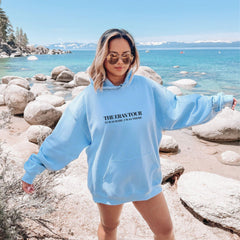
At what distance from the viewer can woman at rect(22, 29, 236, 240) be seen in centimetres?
165

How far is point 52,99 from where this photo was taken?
9086mm

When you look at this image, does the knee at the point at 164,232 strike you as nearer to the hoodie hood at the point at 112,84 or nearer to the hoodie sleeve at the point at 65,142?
the hoodie sleeve at the point at 65,142

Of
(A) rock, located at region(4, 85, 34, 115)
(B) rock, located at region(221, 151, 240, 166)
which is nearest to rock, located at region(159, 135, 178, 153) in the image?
(B) rock, located at region(221, 151, 240, 166)

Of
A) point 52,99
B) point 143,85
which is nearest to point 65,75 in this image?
point 52,99

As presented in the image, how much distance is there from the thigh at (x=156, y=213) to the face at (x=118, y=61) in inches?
35.6

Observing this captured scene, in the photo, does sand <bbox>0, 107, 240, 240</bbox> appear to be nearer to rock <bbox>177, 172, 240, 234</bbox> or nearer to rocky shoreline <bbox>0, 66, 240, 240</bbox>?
rocky shoreline <bbox>0, 66, 240, 240</bbox>

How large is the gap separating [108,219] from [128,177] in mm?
421

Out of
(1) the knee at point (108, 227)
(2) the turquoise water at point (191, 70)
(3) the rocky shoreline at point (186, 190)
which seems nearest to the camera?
(1) the knee at point (108, 227)

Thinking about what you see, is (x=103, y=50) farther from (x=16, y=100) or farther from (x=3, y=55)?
(x=3, y=55)

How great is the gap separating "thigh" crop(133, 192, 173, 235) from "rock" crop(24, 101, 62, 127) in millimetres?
5551

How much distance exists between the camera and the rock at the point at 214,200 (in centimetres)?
295

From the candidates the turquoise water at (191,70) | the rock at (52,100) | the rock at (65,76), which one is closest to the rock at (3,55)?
the turquoise water at (191,70)

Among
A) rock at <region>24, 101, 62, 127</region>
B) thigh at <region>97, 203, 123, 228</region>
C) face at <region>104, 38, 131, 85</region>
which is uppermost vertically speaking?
face at <region>104, 38, 131, 85</region>

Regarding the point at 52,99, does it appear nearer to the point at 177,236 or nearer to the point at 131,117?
the point at 177,236
